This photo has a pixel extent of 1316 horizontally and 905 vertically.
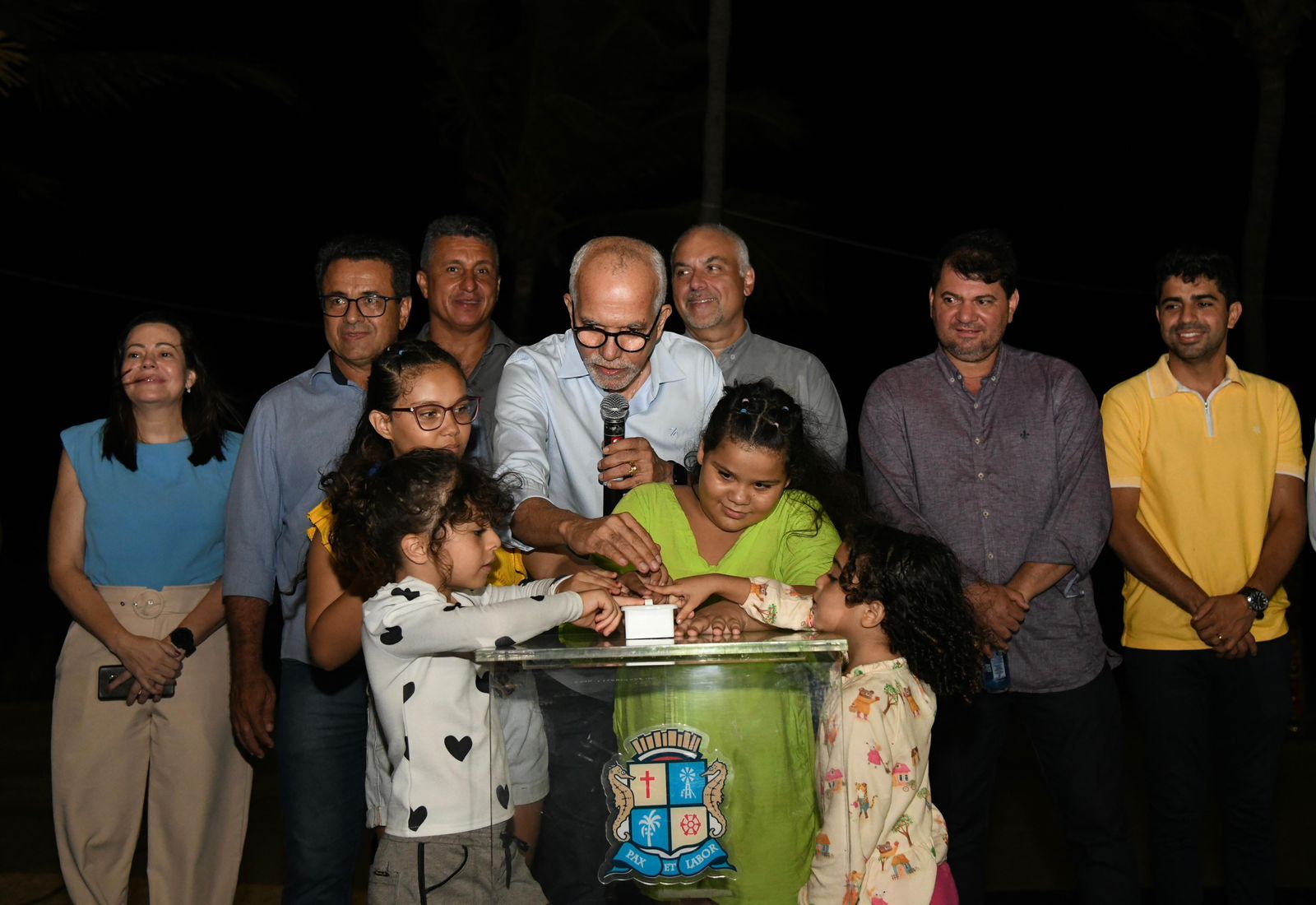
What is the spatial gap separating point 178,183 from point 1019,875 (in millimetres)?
19896

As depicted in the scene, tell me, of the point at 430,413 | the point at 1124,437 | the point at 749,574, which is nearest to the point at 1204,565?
the point at 1124,437

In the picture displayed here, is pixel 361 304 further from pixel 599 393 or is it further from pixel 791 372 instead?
pixel 791 372

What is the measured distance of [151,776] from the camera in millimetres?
3602

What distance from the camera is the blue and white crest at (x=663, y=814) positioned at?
210cm

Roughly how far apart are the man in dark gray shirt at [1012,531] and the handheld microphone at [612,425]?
31.1 inches

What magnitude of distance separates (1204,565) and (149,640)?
2916 mm

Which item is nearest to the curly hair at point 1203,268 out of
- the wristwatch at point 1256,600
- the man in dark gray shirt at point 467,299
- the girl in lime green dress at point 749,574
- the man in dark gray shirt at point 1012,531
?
the man in dark gray shirt at point 1012,531

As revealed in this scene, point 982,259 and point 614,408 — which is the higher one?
point 982,259

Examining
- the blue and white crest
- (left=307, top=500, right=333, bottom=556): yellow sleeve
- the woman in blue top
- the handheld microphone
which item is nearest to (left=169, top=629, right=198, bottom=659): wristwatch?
the woman in blue top

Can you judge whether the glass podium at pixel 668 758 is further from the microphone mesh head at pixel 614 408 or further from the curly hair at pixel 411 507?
the microphone mesh head at pixel 614 408

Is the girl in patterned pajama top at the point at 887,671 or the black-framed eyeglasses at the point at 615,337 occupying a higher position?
the black-framed eyeglasses at the point at 615,337

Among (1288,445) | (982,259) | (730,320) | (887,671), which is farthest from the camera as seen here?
(730,320)

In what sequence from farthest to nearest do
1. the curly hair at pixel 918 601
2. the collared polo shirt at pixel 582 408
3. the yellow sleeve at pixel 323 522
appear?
the collared polo shirt at pixel 582 408 → the yellow sleeve at pixel 323 522 → the curly hair at pixel 918 601

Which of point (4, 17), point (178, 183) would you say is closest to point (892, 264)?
point (178, 183)
